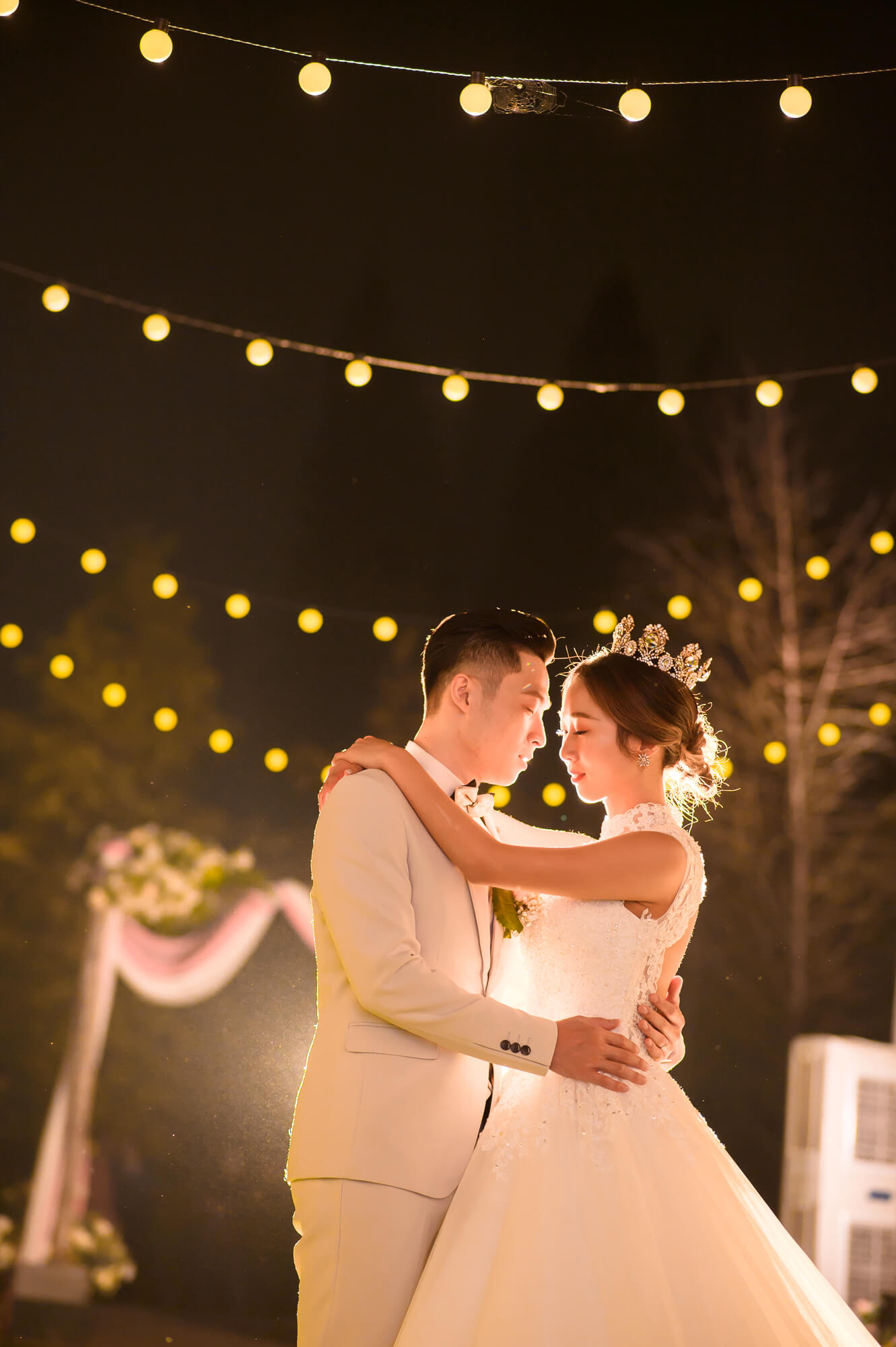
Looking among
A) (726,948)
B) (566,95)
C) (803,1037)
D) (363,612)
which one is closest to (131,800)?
(363,612)

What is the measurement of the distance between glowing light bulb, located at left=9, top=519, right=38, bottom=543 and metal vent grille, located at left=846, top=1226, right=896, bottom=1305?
2.71m

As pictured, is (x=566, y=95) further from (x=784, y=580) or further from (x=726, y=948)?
(x=726, y=948)

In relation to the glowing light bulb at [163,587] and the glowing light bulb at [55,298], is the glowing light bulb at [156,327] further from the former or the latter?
the glowing light bulb at [163,587]

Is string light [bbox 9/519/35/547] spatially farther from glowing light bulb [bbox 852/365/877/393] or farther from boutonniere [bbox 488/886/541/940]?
glowing light bulb [bbox 852/365/877/393]

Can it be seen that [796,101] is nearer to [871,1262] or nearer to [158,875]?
[158,875]

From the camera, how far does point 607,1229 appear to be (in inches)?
74.2

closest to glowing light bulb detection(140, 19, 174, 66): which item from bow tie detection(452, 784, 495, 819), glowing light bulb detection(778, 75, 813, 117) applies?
glowing light bulb detection(778, 75, 813, 117)

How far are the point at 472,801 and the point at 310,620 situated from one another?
3.61 ft

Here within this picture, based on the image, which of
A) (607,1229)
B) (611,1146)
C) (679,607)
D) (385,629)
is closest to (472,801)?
(611,1146)

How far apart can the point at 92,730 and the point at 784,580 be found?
1877 mm

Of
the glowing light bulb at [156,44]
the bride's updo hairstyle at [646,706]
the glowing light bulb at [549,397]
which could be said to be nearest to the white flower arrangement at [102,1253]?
the bride's updo hairstyle at [646,706]

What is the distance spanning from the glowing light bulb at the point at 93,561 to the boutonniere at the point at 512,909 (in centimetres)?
143

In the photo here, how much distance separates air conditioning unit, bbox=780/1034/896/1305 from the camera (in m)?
3.14

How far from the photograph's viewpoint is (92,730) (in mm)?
3115
